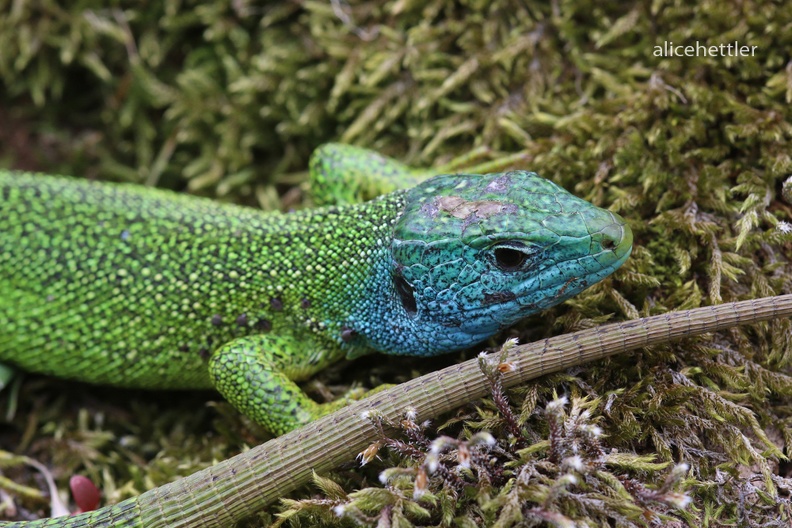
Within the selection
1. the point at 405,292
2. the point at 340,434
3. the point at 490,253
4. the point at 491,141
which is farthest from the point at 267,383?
the point at 491,141

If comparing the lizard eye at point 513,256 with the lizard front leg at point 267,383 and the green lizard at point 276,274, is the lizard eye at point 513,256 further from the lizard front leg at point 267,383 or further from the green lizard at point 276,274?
the lizard front leg at point 267,383

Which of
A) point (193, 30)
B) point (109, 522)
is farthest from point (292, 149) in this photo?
point (109, 522)

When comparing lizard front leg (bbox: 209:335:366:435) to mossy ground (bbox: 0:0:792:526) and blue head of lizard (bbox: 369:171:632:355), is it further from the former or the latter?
blue head of lizard (bbox: 369:171:632:355)

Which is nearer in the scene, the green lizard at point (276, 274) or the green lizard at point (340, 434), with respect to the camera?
the green lizard at point (340, 434)

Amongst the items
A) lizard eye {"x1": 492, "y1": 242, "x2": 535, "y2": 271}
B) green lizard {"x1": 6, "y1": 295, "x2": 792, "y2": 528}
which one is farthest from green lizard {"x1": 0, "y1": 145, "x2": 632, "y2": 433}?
green lizard {"x1": 6, "y1": 295, "x2": 792, "y2": 528}

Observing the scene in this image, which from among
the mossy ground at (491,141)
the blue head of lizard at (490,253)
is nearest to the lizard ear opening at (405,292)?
the blue head of lizard at (490,253)

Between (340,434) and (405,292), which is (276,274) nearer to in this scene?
(405,292)

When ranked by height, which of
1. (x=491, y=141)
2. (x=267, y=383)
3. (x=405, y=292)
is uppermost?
Answer: (x=491, y=141)

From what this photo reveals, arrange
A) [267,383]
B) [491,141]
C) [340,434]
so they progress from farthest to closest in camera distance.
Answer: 1. [491,141]
2. [267,383]
3. [340,434]
